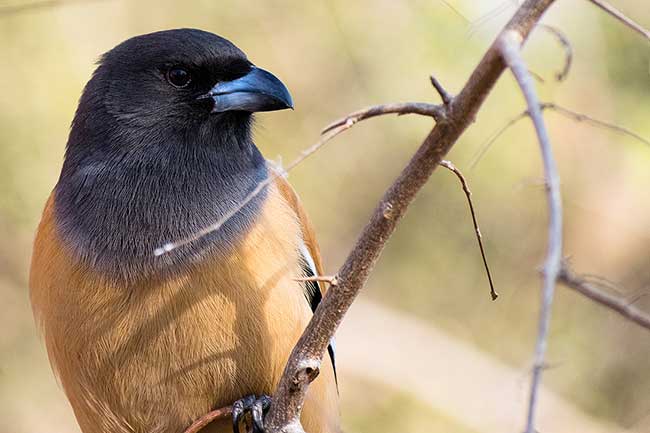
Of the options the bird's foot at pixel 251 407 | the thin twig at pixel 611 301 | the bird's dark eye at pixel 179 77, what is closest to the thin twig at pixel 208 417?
the bird's foot at pixel 251 407

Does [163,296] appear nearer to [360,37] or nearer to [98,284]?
[98,284]

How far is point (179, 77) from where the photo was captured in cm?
454

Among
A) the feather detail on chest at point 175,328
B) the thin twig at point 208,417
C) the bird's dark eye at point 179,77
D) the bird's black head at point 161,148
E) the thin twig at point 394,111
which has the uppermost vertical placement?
the thin twig at point 394,111

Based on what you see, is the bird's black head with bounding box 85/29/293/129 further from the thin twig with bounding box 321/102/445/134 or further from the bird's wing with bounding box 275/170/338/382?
the thin twig with bounding box 321/102/445/134

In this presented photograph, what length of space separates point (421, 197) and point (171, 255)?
407 centimetres

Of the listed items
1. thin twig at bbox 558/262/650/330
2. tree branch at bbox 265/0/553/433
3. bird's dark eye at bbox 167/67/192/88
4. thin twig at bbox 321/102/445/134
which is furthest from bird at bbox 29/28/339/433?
thin twig at bbox 558/262/650/330

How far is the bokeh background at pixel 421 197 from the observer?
6.99 m

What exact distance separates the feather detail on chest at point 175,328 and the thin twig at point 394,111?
5.22 feet

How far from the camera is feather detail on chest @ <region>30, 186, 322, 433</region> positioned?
4.05 metres

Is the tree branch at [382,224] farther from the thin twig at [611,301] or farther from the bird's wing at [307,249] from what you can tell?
the bird's wing at [307,249]

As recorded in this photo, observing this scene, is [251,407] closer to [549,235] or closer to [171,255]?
[171,255]

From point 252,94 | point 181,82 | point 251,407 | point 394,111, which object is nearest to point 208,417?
point 251,407

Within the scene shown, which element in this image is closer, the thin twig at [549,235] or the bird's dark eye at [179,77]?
the thin twig at [549,235]

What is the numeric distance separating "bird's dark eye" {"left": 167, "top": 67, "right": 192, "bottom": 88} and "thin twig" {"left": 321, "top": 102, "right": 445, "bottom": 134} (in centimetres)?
204
